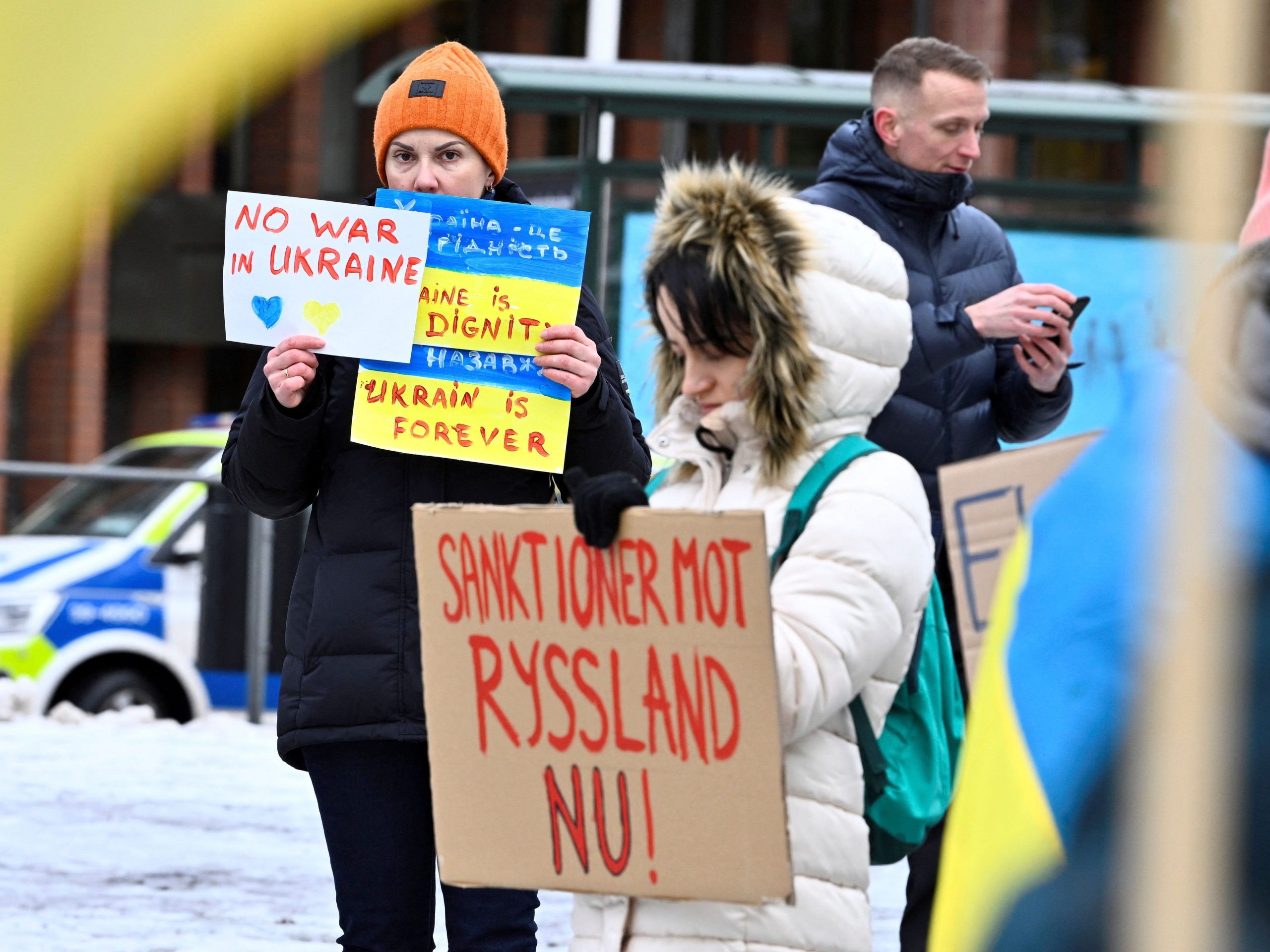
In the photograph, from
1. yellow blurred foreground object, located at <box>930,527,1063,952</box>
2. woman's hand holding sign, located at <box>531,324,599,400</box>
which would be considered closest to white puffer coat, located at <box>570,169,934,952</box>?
woman's hand holding sign, located at <box>531,324,599,400</box>

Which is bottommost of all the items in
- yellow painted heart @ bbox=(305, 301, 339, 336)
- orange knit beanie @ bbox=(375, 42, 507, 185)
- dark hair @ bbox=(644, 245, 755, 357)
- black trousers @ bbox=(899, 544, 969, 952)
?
black trousers @ bbox=(899, 544, 969, 952)

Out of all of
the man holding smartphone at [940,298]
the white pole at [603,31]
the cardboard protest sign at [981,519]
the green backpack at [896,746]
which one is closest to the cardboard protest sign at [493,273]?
the green backpack at [896,746]

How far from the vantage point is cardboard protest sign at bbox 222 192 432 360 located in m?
2.61

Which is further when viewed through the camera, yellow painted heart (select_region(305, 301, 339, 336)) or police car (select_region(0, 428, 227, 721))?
police car (select_region(0, 428, 227, 721))

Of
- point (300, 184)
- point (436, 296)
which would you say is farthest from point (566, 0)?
point (436, 296)

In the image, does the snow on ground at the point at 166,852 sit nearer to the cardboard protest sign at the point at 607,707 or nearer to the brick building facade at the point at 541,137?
the brick building facade at the point at 541,137

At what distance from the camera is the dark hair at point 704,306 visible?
2.26 meters

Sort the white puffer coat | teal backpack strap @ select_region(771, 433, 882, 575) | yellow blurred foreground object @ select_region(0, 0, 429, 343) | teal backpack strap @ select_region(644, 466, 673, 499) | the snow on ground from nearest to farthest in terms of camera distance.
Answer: yellow blurred foreground object @ select_region(0, 0, 429, 343) < the white puffer coat < teal backpack strap @ select_region(771, 433, 882, 575) < teal backpack strap @ select_region(644, 466, 673, 499) < the snow on ground

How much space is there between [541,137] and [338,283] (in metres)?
13.3

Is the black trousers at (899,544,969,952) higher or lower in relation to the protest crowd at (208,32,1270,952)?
lower

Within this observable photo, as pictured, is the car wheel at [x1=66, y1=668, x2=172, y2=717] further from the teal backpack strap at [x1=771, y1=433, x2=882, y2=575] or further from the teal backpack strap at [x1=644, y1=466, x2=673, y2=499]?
the teal backpack strap at [x1=771, y1=433, x2=882, y2=575]

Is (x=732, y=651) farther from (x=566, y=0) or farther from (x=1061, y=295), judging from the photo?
(x=566, y=0)

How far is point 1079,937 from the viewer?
1168 mm

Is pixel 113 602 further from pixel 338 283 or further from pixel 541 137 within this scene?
pixel 541 137
